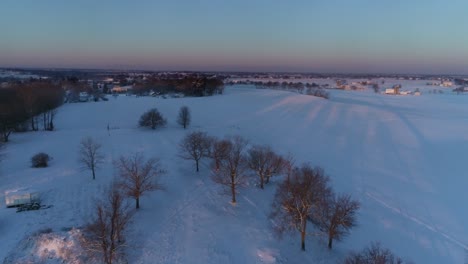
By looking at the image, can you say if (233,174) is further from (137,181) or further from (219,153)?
(137,181)

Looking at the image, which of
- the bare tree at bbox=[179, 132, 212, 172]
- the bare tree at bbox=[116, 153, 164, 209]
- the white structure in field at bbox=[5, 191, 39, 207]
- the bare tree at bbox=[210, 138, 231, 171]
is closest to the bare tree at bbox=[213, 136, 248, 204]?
the bare tree at bbox=[210, 138, 231, 171]

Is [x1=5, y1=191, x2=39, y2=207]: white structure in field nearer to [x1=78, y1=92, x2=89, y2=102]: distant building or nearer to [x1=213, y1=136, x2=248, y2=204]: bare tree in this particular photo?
[x1=213, y1=136, x2=248, y2=204]: bare tree

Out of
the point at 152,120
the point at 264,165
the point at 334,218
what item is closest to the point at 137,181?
the point at 264,165

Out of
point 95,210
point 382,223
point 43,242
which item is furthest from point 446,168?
point 43,242

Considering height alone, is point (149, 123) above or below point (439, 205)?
above

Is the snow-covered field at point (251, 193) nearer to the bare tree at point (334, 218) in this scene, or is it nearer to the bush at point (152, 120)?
the bare tree at point (334, 218)

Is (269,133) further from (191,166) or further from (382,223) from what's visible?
(382,223)

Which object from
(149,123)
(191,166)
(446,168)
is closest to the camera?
(191,166)
